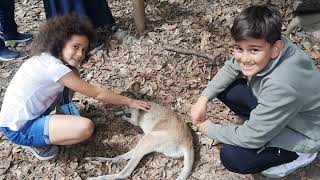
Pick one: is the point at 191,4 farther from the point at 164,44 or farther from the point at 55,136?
the point at 55,136

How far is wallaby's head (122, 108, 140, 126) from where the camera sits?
368 cm

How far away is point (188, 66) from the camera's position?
429cm

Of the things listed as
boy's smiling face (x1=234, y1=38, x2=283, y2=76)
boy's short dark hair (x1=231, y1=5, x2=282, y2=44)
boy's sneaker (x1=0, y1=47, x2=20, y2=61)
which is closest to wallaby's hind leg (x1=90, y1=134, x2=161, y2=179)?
boy's smiling face (x1=234, y1=38, x2=283, y2=76)

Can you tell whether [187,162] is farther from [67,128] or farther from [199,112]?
[67,128]

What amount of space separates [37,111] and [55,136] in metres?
0.25

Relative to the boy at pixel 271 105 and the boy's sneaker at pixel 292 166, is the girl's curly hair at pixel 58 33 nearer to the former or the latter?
the boy at pixel 271 105

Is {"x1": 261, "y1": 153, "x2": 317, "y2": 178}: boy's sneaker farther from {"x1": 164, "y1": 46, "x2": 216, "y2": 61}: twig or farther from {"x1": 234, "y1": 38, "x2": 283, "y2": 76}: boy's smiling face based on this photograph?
{"x1": 164, "y1": 46, "x2": 216, "y2": 61}: twig

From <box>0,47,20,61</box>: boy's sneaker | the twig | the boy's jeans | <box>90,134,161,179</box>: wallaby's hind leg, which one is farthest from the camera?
<box>0,47,20,61</box>: boy's sneaker

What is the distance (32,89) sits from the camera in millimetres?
3113

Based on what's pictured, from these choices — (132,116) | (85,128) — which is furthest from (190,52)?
(85,128)

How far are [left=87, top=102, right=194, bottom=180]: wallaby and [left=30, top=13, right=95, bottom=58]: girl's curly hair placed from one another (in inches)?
37.2

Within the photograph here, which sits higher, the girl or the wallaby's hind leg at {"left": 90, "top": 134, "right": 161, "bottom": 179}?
the girl

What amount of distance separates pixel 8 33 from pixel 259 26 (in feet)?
10.2

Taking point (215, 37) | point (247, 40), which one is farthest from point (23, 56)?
point (247, 40)
